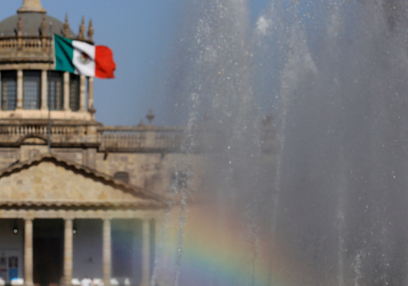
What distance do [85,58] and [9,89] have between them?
21369 mm

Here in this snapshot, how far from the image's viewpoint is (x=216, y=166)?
37.5m

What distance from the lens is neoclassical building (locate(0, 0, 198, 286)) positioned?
59.3 metres

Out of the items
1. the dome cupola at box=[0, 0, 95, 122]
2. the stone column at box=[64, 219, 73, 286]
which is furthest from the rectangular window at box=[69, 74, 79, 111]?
the stone column at box=[64, 219, 73, 286]

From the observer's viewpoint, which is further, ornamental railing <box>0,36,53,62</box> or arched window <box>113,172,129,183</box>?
ornamental railing <box>0,36,53,62</box>

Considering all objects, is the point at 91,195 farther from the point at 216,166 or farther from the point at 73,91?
the point at 216,166

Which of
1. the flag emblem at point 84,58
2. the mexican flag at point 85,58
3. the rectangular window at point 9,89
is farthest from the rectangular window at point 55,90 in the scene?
the flag emblem at point 84,58

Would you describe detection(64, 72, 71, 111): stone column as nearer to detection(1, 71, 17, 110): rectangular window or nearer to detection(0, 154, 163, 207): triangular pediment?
detection(1, 71, 17, 110): rectangular window

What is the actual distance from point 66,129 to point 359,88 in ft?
123

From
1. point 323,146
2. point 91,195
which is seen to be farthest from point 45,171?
point 323,146

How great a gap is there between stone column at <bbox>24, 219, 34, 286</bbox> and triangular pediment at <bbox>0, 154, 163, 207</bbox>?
5.03 feet

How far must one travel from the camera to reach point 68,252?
60.8 metres

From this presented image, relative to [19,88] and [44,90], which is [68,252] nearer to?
[44,90]

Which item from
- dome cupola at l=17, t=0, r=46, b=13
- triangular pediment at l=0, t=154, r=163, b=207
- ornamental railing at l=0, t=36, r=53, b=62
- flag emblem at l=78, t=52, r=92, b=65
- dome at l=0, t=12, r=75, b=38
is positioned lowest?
triangular pediment at l=0, t=154, r=163, b=207

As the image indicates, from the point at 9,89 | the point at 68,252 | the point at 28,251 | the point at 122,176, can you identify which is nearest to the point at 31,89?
the point at 9,89
